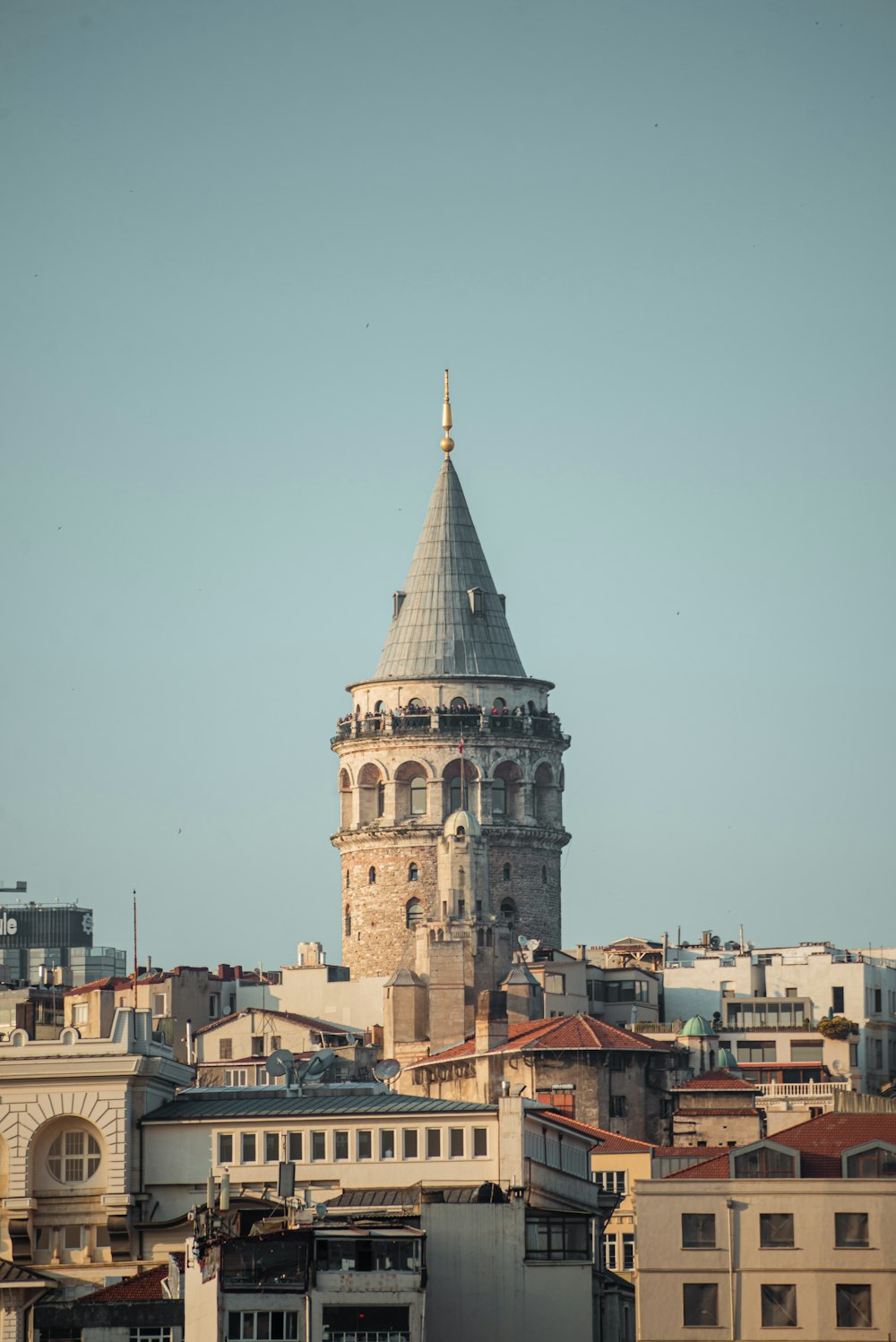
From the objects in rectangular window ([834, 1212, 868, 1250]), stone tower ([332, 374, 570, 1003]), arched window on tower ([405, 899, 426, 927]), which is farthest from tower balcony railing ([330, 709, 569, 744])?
rectangular window ([834, 1212, 868, 1250])

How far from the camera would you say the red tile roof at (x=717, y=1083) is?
108m

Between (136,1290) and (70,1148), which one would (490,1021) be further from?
(136,1290)

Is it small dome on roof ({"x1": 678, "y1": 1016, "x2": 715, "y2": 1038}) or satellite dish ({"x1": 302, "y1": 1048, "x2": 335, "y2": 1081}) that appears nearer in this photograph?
satellite dish ({"x1": 302, "y1": 1048, "x2": 335, "y2": 1081})

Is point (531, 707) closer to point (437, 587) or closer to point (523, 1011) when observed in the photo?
point (437, 587)

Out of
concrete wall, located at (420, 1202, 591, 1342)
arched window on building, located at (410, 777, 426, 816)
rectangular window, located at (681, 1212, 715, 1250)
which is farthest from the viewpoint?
arched window on building, located at (410, 777, 426, 816)

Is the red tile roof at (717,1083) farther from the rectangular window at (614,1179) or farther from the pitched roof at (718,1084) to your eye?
the rectangular window at (614,1179)

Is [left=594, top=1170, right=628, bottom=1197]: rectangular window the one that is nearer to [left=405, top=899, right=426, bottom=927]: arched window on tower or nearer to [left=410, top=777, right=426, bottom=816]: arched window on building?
[left=405, top=899, right=426, bottom=927]: arched window on tower

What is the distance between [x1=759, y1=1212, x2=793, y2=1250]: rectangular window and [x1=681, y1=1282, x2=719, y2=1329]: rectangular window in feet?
4.03

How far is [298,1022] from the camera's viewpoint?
411 feet

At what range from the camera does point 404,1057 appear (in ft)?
393

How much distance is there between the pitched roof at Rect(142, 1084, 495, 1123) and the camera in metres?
80.6

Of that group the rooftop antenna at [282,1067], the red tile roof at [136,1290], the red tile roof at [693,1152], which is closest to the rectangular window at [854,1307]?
the red tile roof at [693,1152]

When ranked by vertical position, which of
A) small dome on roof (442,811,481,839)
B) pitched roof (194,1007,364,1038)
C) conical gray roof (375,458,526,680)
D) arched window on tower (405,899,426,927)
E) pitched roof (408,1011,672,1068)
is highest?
conical gray roof (375,458,526,680)

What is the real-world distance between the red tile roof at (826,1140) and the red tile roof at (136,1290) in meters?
9.74
